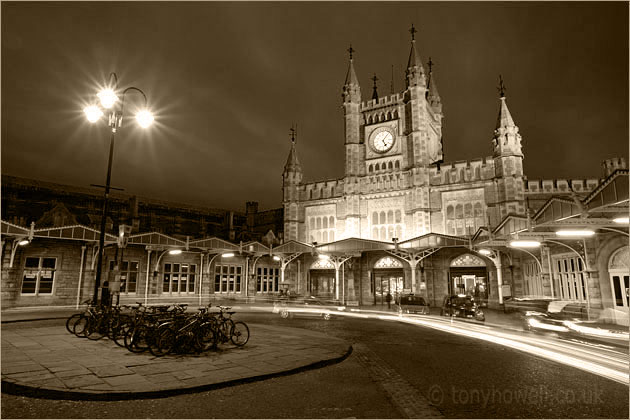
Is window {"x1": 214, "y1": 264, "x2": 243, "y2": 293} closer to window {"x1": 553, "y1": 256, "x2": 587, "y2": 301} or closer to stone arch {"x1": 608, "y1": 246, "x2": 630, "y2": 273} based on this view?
window {"x1": 553, "y1": 256, "x2": 587, "y2": 301}

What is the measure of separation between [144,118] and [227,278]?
21.0 metres

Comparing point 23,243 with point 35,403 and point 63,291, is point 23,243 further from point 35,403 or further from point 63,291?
point 35,403

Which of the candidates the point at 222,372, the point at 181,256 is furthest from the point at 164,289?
the point at 222,372

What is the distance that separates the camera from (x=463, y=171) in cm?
3120

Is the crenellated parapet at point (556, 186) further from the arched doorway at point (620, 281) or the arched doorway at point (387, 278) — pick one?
the arched doorway at point (620, 281)

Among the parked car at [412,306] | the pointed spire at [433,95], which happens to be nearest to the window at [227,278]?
the parked car at [412,306]

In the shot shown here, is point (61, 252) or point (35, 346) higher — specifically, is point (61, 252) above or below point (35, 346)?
above

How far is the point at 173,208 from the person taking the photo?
45656 millimetres

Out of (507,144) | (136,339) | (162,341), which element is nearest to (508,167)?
(507,144)

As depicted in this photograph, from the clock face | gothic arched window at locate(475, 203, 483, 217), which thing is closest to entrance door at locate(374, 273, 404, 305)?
gothic arched window at locate(475, 203, 483, 217)

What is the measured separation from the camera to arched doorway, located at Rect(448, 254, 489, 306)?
94.3ft

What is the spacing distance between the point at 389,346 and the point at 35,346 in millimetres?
9211

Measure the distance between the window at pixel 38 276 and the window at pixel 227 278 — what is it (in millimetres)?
11342

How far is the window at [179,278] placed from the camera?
28.0m
